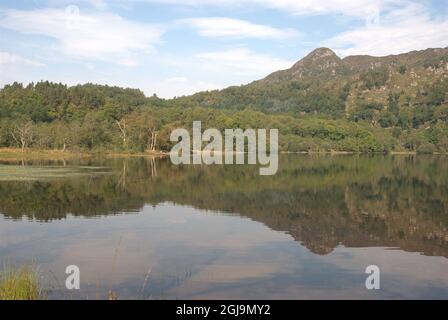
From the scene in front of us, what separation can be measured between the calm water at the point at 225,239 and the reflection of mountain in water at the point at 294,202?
2.8 inches

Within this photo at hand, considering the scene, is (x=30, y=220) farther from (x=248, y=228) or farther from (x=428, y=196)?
(x=428, y=196)

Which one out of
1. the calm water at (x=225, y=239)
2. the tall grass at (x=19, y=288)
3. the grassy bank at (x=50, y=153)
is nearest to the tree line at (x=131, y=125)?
the grassy bank at (x=50, y=153)

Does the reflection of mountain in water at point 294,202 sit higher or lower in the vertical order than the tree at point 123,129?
lower

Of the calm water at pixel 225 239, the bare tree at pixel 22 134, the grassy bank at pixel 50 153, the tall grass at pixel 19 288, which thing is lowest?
the calm water at pixel 225 239

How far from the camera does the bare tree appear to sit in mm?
93250

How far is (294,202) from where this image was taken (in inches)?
1185

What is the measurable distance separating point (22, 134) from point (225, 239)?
3218 inches

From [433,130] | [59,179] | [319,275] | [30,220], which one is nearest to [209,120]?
[433,130]

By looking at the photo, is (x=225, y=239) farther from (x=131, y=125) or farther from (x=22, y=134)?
(x=131, y=125)

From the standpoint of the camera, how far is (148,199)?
30812mm

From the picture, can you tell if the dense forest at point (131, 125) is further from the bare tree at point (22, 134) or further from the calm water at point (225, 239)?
the calm water at point (225, 239)

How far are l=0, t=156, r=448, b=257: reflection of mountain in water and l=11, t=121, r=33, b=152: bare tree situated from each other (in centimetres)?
5636

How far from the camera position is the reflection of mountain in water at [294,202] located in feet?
67.7
